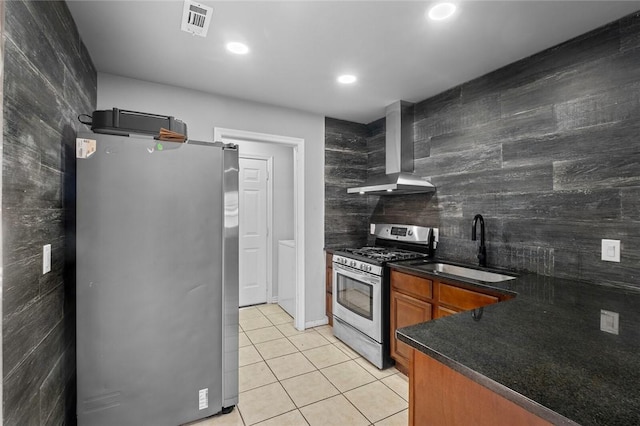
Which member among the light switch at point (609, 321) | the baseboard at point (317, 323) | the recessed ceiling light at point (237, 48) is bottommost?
the baseboard at point (317, 323)

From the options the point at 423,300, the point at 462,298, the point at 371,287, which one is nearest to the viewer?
the point at 462,298

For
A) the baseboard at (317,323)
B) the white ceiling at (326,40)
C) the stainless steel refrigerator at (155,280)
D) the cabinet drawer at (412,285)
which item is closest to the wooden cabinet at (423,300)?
the cabinet drawer at (412,285)

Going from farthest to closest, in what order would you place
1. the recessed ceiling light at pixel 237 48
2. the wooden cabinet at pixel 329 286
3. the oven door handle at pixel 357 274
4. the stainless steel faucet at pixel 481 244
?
the wooden cabinet at pixel 329 286
the oven door handle at pixel 357 274
the stainless steel faucet at pixel 481 244
the recessed ceiling light at pixel 237 48

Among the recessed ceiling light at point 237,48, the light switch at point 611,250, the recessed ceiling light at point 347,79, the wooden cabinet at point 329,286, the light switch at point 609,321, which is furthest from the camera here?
the wooden cabinet at point 329,286

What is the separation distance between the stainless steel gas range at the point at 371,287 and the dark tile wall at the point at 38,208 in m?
2.10

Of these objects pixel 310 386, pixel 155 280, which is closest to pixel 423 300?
pixel 310 386

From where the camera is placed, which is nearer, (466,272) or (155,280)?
(155,280)

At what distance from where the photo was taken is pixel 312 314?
343cm

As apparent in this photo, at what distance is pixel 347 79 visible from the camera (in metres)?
2.53

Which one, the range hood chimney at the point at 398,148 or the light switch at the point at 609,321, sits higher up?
the range hood chimney at the point at 398,148

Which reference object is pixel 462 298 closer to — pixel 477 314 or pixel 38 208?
pixel 477 314

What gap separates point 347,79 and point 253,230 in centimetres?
247

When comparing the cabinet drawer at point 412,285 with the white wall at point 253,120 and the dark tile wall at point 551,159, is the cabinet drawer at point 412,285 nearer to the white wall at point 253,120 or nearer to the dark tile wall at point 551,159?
the dark tile wall at point 551,159

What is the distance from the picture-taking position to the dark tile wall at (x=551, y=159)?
171 cm
